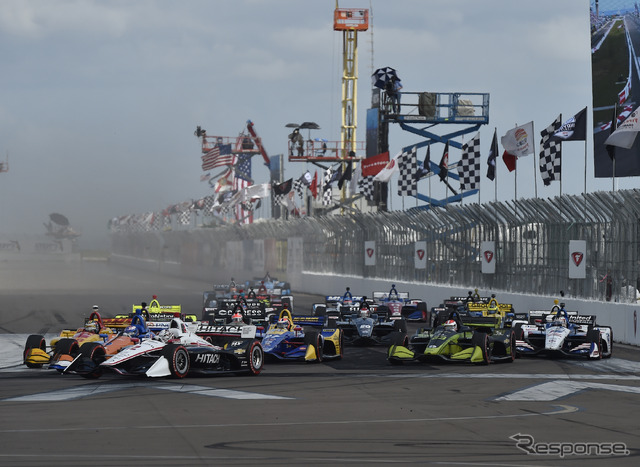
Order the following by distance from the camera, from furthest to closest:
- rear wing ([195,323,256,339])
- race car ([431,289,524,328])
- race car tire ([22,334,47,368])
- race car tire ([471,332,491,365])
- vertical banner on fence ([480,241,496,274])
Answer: vertical banner on fence ([480,241,496,274]), race car ([431,289,524,328]), rear wing ([195,323,256,339]), race car tire ([471,332,491,365]), race car tire ([22,334,47,368])

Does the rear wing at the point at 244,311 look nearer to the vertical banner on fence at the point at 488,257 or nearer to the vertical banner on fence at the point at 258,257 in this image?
the vertical banner on fence at the point at 488,257

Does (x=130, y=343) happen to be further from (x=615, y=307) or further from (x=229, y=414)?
(x=615, y=307)

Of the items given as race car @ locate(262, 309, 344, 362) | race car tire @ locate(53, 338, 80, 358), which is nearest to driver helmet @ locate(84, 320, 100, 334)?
race car tire @ locate(53, 338, 80, 358)

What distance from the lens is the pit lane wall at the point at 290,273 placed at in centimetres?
2564

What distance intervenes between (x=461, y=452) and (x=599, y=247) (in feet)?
58.8

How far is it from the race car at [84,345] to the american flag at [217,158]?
64602mm

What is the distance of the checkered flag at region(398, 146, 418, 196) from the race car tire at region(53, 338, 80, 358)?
27.2 m

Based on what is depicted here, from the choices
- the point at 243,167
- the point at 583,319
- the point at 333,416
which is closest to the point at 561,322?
the point at 583,319

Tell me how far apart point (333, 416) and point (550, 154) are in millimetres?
20669

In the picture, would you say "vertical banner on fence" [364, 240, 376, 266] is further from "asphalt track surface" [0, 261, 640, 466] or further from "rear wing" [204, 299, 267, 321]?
"asphalt track surface" [0, 261, 640, 466]

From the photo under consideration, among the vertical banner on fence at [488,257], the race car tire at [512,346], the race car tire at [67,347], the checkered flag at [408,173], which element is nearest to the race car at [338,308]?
the race car tire at [512,346]

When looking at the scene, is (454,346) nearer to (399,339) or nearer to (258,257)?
(399,339)

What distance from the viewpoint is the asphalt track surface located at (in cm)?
948

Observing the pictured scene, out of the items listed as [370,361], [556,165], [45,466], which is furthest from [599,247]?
[45,466]
